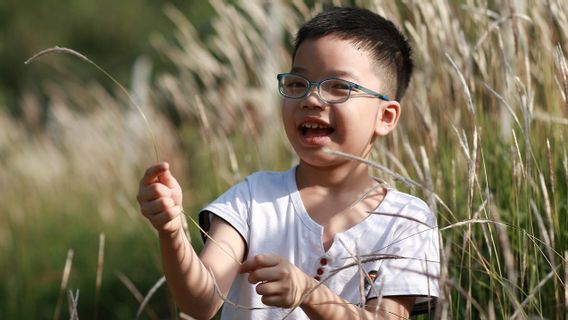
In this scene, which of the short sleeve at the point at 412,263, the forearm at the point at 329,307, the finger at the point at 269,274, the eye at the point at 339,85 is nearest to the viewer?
the finger at the point at 269,274

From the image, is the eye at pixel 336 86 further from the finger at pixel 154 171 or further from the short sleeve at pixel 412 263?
the finger at pixel 154 171

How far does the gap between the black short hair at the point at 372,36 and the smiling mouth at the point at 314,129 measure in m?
0.20

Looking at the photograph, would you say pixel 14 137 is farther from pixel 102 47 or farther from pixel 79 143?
pixel 102 47

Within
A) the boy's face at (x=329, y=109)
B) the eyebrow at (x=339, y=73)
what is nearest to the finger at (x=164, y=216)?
the boy's face at (x=329, y=109)

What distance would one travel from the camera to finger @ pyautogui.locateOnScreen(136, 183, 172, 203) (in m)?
1.77

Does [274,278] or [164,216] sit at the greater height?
[164,216]

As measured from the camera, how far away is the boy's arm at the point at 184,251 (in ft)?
5.82

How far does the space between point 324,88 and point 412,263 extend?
0.42 metres

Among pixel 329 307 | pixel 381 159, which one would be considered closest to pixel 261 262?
pixel 329 307

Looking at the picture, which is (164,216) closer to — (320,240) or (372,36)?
(320,240)

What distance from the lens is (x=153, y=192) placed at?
177 centimetres

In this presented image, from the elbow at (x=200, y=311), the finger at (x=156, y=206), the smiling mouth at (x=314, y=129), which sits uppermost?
the smiling mouth at (x=314, y=129)

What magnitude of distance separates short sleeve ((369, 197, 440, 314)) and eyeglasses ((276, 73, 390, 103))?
282 mm

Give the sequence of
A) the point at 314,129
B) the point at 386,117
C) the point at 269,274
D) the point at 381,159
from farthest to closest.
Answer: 1. the point at 381,159
2. the point at 386,117
3. the point at 314,129
4. the point at 269,274
